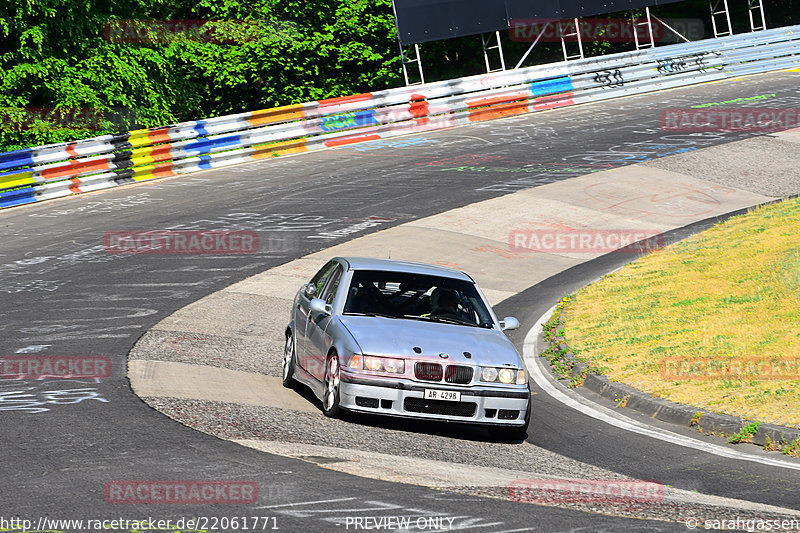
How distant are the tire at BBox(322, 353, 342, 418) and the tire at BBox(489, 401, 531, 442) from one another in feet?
4.81

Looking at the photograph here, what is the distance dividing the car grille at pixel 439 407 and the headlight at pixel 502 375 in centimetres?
29

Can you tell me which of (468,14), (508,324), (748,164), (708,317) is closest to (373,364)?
(508,324)

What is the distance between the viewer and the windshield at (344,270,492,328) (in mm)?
10523

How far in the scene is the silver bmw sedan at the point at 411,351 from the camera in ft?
30.9

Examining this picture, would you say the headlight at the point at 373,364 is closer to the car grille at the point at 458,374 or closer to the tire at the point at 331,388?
the tire at the point at 331,388

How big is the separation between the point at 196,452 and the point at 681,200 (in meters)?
18.3

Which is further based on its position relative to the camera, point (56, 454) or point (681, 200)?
point (681, 200)

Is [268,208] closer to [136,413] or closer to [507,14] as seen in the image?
[136,413]

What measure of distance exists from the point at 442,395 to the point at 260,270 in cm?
925

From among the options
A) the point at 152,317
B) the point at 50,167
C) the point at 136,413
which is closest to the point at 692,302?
the point at 152,317

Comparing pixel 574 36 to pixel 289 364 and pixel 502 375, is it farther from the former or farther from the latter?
pixel 502 375

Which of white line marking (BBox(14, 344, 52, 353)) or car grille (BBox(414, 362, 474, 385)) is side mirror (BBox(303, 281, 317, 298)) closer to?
car grille (BBox(414, 362, 474, 385))

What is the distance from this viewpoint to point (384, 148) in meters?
A: 29.8

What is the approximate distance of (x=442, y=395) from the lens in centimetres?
945
